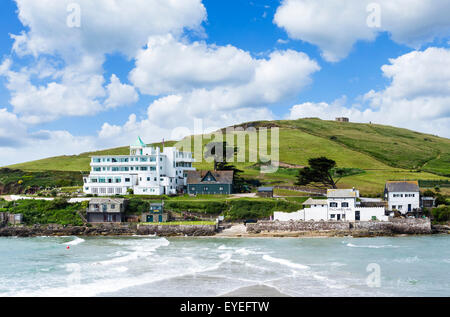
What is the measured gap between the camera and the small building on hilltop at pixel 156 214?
61.7m

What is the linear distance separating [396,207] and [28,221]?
184ft

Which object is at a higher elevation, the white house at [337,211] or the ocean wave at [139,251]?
the white house at [337,211]

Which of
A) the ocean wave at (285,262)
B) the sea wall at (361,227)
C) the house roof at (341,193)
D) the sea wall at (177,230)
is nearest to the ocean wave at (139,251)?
the sea wall at (177,230)

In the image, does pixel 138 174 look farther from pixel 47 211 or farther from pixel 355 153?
pixel 355 153

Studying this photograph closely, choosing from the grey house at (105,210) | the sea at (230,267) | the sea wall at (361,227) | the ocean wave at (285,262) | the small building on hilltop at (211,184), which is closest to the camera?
the sea at (230,267)

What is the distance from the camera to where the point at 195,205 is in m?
63.3

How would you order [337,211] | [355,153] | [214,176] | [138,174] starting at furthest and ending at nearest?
[355,153] < [214,176] < [138,174] < [337,211]

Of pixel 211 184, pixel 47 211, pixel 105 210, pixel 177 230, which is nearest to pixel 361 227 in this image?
pixel 177 230

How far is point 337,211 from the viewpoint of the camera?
191ft

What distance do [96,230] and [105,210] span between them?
10.9 feet

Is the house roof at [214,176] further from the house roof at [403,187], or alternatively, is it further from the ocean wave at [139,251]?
the house roof at [403,187]

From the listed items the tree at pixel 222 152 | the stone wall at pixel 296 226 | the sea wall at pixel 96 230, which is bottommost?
the sea wall at pixel 96 230
